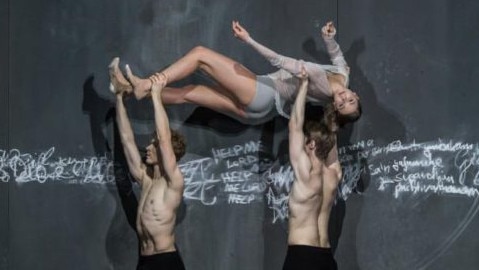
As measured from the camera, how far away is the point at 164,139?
389 centimetres


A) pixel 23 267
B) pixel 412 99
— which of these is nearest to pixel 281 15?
pixel 412 99

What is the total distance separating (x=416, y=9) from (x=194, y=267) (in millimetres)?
2128

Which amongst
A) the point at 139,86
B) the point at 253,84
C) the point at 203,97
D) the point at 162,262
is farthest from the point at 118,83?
the point at 162,262

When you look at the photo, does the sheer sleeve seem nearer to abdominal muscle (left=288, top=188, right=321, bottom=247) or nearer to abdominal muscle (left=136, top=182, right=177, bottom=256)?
abdominal muscle (left=288, top=188, right=321, bottom=247)

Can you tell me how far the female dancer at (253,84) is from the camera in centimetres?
392

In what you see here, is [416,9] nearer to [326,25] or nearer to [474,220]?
[326,25]

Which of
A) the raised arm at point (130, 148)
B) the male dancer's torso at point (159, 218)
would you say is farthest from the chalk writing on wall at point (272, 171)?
the male dancer's torso at point (159, 218)

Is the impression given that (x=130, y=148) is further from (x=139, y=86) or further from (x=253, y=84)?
(x=253, y=84)

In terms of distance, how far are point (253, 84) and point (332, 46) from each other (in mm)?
521

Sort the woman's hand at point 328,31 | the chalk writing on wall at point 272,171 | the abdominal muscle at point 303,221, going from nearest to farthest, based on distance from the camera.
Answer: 1. the abdominal muscle at point 303,221
2. the woman's hand at point 328,31
3. the chalk writing on wall at point 272,171

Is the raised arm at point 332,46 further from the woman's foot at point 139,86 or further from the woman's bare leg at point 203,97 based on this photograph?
the woman's foot at point 139,86

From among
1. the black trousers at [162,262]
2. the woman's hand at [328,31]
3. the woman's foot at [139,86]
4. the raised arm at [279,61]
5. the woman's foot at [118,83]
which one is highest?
the woman's hand at [328,31]

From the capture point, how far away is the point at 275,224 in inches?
175

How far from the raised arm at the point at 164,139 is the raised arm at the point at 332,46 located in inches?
39.3
